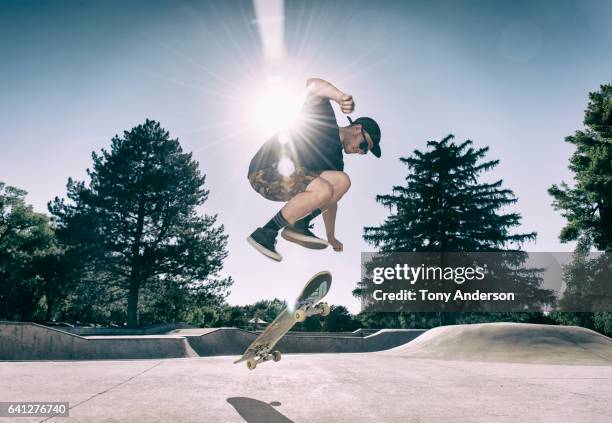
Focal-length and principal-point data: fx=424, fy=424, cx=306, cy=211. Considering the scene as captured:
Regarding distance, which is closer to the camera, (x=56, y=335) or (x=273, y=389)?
(x=273, y=389)

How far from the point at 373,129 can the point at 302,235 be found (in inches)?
57.7

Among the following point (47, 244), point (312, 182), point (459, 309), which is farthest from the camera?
point (47, 244)

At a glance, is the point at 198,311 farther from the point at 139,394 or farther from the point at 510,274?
the point at 139,394

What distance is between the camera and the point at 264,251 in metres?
4.67

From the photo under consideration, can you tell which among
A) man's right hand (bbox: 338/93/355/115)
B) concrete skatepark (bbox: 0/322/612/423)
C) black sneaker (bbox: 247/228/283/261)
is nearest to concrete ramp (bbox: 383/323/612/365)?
concrete skatepark (bbox: 0/322/612/423)

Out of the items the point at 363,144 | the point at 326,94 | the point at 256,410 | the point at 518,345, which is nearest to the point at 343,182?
the point at 363,144

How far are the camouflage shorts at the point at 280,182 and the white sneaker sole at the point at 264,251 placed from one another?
64cm

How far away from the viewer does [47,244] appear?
141ft

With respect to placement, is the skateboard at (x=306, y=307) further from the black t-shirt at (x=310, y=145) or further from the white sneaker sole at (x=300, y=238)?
the black t-shirt at (x=310, y=145)

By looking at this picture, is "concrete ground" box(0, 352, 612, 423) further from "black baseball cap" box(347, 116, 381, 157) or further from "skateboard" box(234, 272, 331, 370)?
"black baseball cap" box(347, 116, 381, 157)

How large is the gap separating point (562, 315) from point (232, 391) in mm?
61129

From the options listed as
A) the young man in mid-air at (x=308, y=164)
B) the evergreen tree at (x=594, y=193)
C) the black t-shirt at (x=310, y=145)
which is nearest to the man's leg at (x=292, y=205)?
the young man in mid-air at (x=308, y=164)

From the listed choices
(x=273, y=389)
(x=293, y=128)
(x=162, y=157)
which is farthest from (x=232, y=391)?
(x=162, y=157)

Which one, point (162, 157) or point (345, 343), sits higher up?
point (162, 157)
